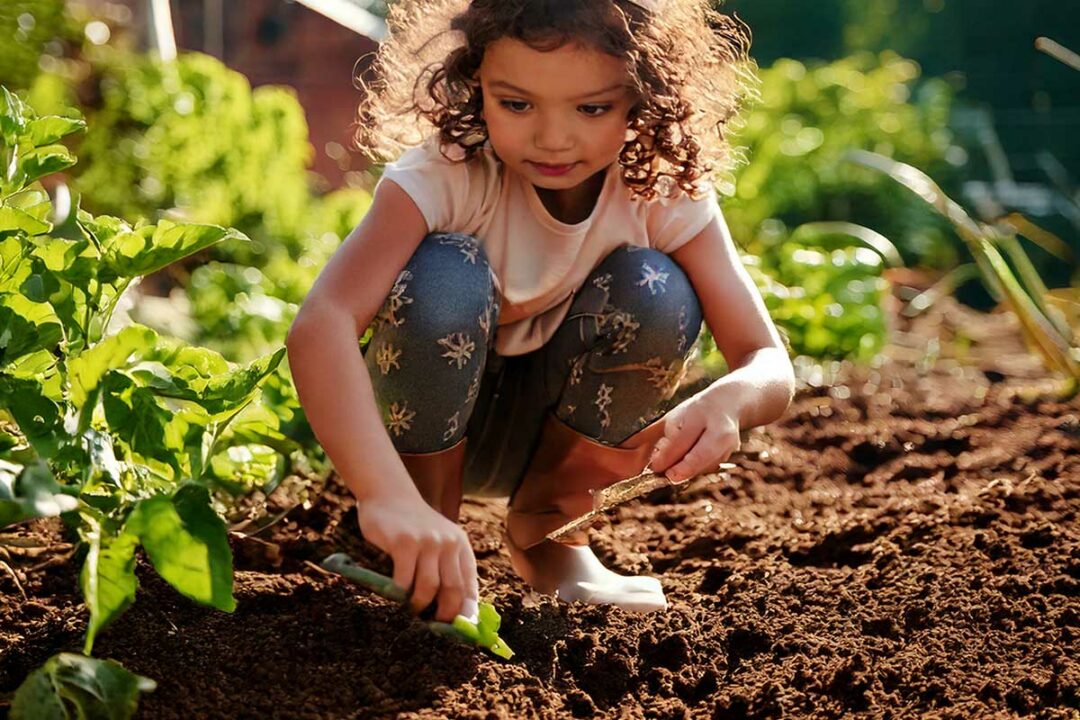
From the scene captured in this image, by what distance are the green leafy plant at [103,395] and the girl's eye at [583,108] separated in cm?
47

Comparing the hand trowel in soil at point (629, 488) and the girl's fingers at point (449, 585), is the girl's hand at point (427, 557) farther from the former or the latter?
the hand trowel in soil at point (629, 488)

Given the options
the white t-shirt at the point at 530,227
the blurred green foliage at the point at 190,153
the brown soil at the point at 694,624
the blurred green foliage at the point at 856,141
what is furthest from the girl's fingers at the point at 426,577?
the blurred green foliage at the point at 856,141

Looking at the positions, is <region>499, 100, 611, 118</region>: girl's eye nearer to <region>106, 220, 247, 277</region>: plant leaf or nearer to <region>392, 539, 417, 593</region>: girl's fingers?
<region>106, 220, 247, 277</region>: plant leaf

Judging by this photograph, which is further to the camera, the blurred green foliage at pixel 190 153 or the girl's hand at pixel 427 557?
the blurred green foliage at pixel 190 153

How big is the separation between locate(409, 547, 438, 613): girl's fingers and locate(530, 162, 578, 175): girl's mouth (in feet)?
2.09

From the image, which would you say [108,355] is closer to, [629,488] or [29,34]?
[629,488]

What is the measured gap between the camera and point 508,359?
2.15 metres

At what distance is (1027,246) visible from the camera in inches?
248

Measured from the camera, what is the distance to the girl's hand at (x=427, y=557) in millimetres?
1398

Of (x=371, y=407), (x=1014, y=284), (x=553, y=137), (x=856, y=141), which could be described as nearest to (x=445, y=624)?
(x=371, y=407)

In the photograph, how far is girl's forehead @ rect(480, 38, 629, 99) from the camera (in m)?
1.74

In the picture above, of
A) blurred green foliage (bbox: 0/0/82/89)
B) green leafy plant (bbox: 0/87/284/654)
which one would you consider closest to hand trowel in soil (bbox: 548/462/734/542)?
green leafy plant (bbox: 0/87/284/654)

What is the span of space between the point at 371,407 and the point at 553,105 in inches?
18.8

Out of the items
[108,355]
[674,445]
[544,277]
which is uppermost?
[108,355]
